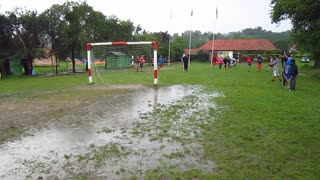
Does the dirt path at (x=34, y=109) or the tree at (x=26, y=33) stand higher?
the tree at (x=26, y=33)

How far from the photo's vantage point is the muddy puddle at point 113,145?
22.3 feet

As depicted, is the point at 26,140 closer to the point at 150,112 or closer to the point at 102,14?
the point at 150,112

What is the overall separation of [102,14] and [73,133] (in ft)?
131

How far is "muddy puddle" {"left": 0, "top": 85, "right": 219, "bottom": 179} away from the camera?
6797mm

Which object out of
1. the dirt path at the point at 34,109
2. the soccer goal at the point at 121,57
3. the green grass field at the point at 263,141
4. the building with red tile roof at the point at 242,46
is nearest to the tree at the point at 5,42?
the soccer goal at the point at 121,57

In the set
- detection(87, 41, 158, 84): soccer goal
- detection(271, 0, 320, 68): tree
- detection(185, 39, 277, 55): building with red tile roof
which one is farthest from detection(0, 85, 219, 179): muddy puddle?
detection(185, 39, 277, 55): building with red tile roof

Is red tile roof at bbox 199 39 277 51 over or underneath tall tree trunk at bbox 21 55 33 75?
over

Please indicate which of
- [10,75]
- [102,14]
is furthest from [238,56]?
[10,75]

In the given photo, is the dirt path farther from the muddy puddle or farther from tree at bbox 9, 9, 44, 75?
tree at bbox 9, 9, 44, 75

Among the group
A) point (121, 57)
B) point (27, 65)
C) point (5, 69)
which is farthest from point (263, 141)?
→ point (27, 65)

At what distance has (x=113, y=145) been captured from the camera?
840cm

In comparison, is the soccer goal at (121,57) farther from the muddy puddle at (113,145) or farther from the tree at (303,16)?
the muddy puddle at (113,145)

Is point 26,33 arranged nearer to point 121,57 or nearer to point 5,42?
point 5,42

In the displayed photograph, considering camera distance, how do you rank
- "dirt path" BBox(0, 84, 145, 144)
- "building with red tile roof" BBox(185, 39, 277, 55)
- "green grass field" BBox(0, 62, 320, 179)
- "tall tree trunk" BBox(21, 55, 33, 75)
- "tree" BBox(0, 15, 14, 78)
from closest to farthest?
"green grass field" BBox(0, 62, 320, 179)
"dirt path" BBox(0, 84, 145, 144)
"tree" BBox(0, 15, 14, 78)
"tall tree trunk" BBox(21, 55, 33, 75)
"building with red tile roof" BBox(185, 39, 277, 55)
